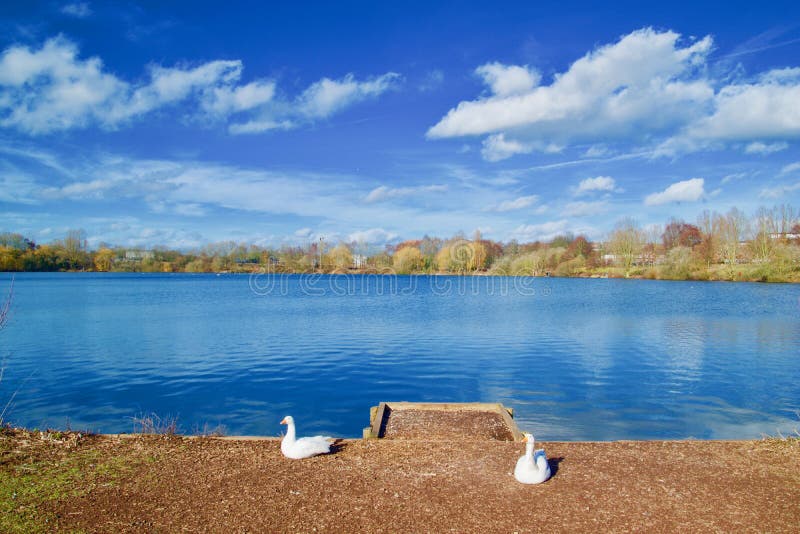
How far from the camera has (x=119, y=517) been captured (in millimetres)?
6020

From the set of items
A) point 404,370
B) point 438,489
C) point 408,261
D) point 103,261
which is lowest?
point 404,370

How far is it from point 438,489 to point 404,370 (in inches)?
508

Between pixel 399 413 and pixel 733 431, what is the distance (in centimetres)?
902

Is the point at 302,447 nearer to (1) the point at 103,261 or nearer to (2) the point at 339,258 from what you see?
(2) the point at 339,258

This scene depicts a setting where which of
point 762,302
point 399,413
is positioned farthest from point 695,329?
point 399,413

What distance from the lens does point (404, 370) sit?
19.8 m

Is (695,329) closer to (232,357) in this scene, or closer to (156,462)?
(232,357)

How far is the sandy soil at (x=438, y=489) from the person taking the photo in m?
6.00

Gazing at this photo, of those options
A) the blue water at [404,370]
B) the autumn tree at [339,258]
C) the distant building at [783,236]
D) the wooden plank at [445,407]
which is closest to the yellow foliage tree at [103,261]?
the autumn tree at [339,258]

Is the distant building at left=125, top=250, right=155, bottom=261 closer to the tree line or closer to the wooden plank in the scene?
the tree line

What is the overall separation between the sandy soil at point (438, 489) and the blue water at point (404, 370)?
13.6 feet

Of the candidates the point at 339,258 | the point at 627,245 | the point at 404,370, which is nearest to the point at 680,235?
the point at 627,245

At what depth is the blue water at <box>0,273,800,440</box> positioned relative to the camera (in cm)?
1408

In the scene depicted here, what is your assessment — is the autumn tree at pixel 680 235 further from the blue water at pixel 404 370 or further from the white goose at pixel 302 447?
the white goose at pixel 302 447
